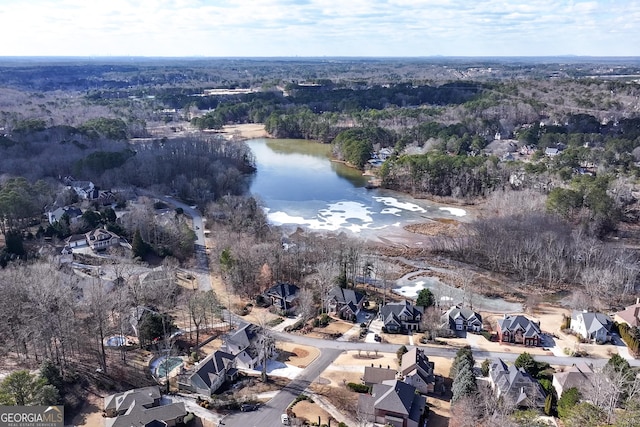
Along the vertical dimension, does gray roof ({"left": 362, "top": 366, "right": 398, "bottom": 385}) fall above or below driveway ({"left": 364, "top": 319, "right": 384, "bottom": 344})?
above

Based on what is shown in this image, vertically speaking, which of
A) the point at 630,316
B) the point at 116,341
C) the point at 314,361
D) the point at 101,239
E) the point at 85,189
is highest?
the point at 85,189

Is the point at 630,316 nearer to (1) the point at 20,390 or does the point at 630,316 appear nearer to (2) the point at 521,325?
(2) the point at 521,325

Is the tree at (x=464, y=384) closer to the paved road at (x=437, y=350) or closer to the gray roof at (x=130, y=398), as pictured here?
the paved road at (x=437, y=350)

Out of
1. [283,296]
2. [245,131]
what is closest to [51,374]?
[283,296]

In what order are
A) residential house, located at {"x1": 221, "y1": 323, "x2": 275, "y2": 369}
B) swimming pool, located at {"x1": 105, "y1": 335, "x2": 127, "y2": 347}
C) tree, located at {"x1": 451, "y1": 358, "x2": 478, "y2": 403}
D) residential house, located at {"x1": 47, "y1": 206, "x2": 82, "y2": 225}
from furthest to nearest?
residential house, located at {"x1": 47, "y1": 206, "x2": 82, "y2": 225}, swimming pool, located at {"x1": 105, "y1": 335, "x2": 127, "y2": 347}, residential house, located at {"x1": 221, "y1": 323, "x2": 275, "y2": 369}, tree, located at {"x1": 451, "y1": 358, "x2": 478, "y2": 403}

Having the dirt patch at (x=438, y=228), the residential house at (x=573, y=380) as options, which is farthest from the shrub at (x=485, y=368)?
the dirt patch at (x=438, y=228)

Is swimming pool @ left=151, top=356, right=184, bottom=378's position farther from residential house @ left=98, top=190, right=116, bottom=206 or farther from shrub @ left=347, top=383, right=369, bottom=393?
residential house @ left=98, top=190, right=116, bottom=206

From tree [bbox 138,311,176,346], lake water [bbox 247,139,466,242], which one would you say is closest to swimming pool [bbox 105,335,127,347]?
tree [bbox 138,311,176,346]
